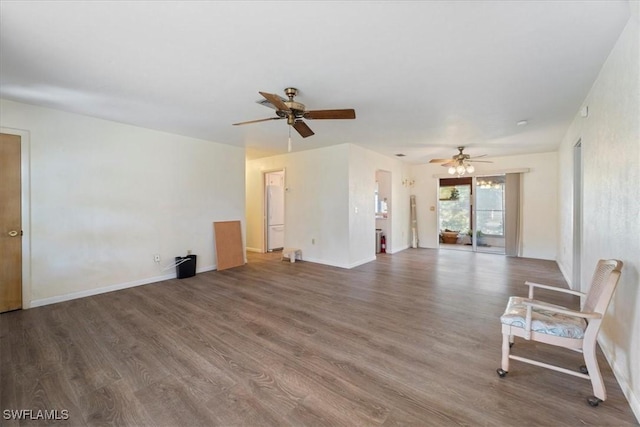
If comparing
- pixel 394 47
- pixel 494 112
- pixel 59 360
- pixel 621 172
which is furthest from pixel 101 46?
pixel 494 112

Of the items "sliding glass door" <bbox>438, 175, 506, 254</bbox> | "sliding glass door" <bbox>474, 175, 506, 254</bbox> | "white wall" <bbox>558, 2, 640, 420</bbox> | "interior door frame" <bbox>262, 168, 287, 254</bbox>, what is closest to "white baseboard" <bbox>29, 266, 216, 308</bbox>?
"interior door frame" <bbox>262, 168, 287, 254</bbox>

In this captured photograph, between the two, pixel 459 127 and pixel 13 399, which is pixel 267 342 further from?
pixel 459 127

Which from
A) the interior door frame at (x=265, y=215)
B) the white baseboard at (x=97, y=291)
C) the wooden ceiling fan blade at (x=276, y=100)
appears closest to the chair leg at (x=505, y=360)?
the wooden ceiling fan blade at (x=276, y=100)

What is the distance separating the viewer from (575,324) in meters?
1.93

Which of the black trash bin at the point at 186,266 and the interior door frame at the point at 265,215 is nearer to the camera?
the black trash bin at the point at 186,266

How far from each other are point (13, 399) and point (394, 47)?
3.78 meters

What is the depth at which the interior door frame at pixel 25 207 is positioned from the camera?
3.38 metres

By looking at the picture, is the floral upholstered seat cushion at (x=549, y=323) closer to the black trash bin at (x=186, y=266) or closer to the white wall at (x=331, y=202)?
the white wall at (x=331, y=202)

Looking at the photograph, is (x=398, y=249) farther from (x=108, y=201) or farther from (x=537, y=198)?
(x=108, y=201)

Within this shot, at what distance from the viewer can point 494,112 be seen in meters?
3.63

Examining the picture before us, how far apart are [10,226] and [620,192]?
626 cm

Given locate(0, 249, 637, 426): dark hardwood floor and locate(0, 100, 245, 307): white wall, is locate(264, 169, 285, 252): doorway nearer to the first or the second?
A: locate(0, 100, 245, 307): white wall

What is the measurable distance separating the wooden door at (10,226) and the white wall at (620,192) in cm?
604

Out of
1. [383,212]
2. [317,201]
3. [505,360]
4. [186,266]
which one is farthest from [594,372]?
[383,212]
